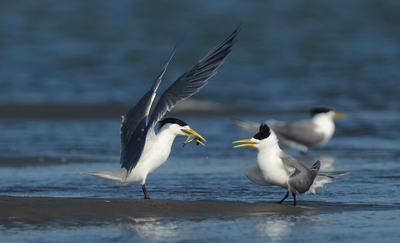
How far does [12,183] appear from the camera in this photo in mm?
5875

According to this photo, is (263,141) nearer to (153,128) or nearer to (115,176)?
(153,128)

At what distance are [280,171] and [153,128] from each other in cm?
123

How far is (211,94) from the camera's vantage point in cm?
1608

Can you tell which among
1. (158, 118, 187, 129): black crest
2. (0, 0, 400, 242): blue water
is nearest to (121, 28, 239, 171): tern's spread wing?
(158, 118, 187, 129): black crest

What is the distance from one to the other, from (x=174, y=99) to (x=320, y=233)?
183 centimetres

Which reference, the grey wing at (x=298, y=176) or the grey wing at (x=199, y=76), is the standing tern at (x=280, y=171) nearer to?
the grey wing at (x=298, y=176)

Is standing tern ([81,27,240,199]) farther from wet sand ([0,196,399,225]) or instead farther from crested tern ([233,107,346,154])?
crested tern ([233,107,346,154])

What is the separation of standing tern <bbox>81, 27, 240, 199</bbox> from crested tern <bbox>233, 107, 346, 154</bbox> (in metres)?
3.87

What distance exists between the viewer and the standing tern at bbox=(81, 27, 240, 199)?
515cm

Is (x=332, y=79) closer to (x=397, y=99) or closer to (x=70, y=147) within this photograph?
(x=397, y=99)

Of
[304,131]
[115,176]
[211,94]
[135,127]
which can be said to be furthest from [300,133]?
[211,94]

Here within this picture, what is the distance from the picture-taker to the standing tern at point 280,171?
4898 millimetres

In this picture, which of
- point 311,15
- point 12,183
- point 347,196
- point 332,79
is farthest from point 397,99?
point 311,15

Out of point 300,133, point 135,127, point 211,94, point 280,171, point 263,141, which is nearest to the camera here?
point 280,171
